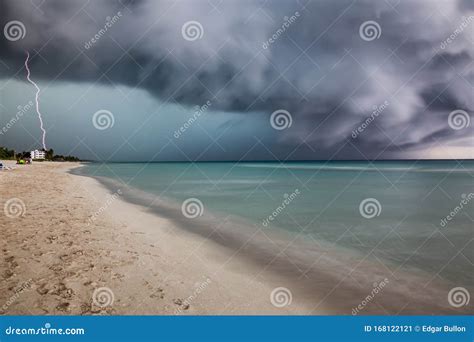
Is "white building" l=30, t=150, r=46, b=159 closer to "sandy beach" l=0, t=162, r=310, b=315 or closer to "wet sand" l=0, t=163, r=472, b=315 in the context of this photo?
"sandy beach" l=0, t=162, r=310, b=315

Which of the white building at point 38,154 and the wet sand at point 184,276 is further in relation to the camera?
the white building at point 38,154

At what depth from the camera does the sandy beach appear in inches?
179

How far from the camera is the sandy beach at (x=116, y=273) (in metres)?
4.54

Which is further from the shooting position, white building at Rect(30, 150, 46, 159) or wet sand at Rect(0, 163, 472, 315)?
white building at Rect(30, 150, 46, 159)

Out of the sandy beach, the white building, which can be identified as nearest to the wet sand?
the sandy beach

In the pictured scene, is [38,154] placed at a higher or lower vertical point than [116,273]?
lower

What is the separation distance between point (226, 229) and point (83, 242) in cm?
415

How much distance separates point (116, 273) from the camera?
5.32m

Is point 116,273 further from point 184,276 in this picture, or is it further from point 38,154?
point 38,154

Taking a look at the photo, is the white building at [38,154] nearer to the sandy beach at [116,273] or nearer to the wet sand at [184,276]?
the sandy beach at [116,273]

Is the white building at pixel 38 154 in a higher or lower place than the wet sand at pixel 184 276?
lower

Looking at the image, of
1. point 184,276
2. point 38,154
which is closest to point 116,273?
point 184,276

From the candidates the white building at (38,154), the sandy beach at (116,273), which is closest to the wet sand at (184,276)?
the sandy beach at (116,273)

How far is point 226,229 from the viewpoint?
9602mm
